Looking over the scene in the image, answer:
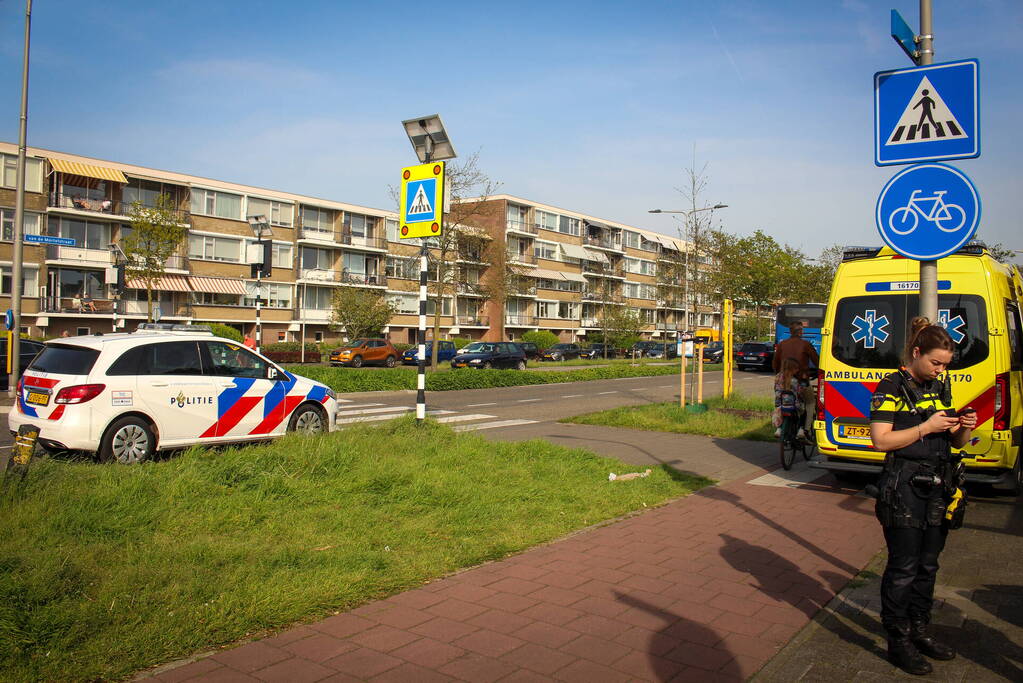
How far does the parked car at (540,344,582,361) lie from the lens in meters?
57.8

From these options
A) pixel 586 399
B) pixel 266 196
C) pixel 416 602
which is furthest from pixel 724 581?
pixel 266 196

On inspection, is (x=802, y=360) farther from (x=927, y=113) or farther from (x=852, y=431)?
(x=927, y=113)

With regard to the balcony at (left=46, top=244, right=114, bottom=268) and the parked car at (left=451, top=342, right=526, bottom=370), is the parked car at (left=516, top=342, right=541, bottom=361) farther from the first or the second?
the balcony at (left=46, top=244, right=114, bottom=268)

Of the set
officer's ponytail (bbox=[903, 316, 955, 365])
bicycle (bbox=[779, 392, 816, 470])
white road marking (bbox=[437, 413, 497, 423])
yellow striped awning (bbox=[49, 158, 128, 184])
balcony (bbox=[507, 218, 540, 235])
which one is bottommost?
white road marking (bbox=[437, 413, 497, 423])

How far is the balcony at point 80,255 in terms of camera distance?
4301 cm

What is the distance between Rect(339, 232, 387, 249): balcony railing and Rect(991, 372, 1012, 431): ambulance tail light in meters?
53.5

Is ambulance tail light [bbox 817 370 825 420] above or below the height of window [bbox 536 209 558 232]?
below

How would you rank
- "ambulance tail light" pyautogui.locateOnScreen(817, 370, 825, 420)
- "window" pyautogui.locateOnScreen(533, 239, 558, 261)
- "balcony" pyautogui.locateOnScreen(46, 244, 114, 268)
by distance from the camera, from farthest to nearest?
"window" pyautogui.locateOnScreen(533, 239, 558, 261)
"balcony" pyautogui.locateOnScreen(46, 244, 114, 268)
"ambulance tail light" pyautogui.locateOnScreen(817, 370, 825, 420)

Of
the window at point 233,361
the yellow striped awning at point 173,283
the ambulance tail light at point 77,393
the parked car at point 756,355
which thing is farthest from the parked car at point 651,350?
the ambulance tail light at point 77,393

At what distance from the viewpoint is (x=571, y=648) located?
13.1 feet

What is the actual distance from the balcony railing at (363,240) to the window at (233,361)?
161 feet

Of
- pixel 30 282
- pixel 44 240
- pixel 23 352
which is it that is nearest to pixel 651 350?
pixel 30 282

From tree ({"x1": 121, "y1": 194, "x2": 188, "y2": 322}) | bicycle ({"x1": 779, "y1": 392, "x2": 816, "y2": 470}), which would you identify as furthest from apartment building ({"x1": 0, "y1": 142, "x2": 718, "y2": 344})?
bicycle ({"x1": 779, "y1": 392, "x2": 816, "y2": 470})

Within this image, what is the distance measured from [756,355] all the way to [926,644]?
39.9m
